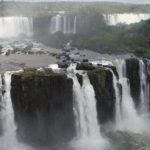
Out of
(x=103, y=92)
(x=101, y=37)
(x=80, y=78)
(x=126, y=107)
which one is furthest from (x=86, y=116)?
(x=101, y=37)

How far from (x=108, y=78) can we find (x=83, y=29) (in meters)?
25.0

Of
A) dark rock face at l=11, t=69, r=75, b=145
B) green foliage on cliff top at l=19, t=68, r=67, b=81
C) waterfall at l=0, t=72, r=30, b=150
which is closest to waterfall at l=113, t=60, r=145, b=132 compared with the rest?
dark rock face at l=11, t=69, r=75, b=145

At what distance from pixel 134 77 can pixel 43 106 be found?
344 inches

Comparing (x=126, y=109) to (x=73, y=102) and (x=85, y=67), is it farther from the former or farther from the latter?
(x=73, y=102)

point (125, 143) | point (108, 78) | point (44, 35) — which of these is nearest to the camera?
point (125, 143)

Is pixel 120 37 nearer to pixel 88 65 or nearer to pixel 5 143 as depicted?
pixel 88 65

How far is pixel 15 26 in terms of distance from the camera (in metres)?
49.2

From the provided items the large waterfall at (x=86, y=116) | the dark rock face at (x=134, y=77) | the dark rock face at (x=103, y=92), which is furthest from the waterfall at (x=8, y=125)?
the dark rock face at (x=134, y=77)

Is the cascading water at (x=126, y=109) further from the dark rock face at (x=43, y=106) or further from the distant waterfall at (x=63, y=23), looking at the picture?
the distant waterfall at (x=63, y=23)

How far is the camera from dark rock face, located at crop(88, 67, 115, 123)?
2298cm

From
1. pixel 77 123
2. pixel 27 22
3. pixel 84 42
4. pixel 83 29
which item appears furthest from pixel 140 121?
pixel 27 22

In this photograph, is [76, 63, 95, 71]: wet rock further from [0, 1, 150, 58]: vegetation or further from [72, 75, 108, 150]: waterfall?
[0, 1, 150, 58]: vegetation

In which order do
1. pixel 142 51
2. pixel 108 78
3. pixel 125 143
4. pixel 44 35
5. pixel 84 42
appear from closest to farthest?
1. pixel 125 143
2. pixel 108 78
3. pixel 142 51
4. pixel 84 42
5. pixel 44 35

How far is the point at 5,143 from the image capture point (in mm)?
20219
